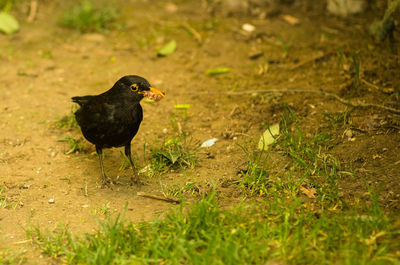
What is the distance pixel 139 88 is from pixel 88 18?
12.0 feet

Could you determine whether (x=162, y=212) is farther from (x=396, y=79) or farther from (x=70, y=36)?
(x=70, y=36)

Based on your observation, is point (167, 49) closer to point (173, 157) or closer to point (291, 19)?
point (291, 19)

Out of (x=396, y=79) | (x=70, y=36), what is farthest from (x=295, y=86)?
(x=70, y=36)

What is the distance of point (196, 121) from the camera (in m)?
5.54

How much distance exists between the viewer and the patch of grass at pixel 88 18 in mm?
7508

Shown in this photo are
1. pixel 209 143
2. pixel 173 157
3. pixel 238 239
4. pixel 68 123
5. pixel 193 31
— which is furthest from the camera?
pixel 193 31

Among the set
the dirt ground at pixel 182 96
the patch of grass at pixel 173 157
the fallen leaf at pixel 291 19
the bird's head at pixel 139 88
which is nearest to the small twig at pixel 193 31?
the dirt ground at pixel 182 96

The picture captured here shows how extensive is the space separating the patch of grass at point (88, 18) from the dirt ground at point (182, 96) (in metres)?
0.16

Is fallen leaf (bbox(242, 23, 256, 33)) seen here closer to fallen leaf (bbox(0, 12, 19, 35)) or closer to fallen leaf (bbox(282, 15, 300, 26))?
fallen leaf (bbox(282, 15, 300, 26))

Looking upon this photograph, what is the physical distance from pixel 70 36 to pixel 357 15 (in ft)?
14.7

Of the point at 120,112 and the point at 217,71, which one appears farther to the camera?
the point at 217,71

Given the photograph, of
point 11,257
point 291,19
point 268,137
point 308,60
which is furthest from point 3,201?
point 291,19

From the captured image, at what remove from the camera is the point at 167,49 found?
6.99m

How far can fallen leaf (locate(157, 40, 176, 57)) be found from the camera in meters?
6.95
